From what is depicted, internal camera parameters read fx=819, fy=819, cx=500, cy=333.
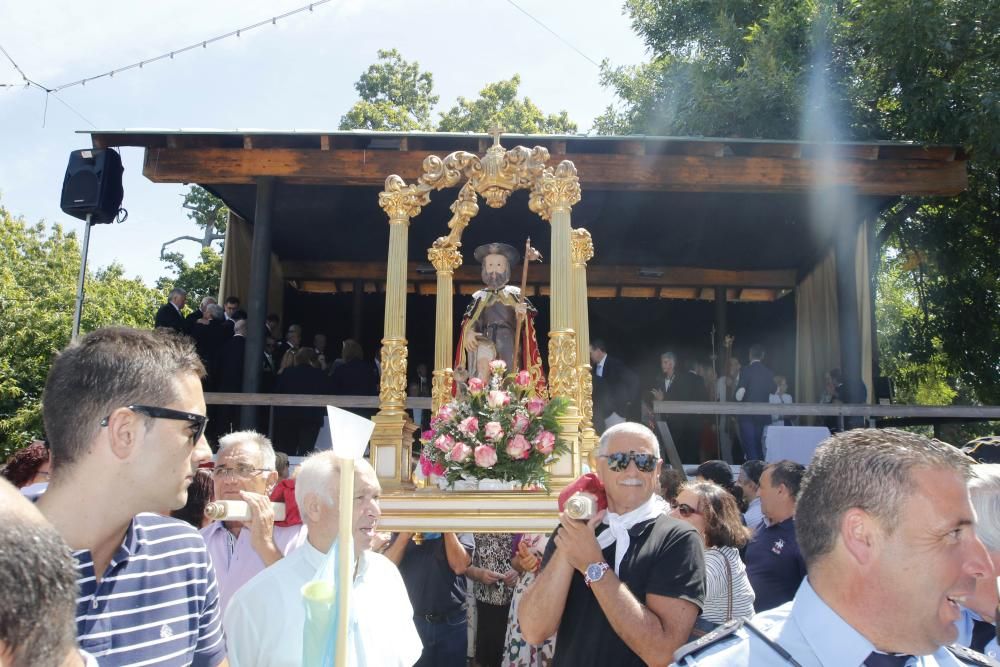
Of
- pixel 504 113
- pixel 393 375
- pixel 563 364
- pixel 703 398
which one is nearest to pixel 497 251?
pixel 563 364

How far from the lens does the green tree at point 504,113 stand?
94.0 ft

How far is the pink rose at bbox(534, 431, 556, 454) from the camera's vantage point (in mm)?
5496

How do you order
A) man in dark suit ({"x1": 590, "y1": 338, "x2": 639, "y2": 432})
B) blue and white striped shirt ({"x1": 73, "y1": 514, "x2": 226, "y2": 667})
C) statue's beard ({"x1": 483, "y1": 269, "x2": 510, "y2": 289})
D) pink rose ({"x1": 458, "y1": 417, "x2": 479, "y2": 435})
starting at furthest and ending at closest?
1. man in dark suit ({"x1": 590, "y1": 338, "x2": 639, "y2": 432})
2. statue's beard ({"x1": 483, "y1": 269, "x2": 510, "y2": 289})
3. pink rose ({"x1": 458, "y1": 417, "x2": 479, "y2": 435})
4. blue and white striped shirt ({"x1": 73, "y1": 514, "x2": 226, "y2": 667})

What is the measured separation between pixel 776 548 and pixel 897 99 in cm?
1105

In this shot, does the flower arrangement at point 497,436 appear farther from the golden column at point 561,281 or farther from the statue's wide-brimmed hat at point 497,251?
the statue's wide-brimmed hat at point 497,251

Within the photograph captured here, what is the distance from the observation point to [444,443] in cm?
554

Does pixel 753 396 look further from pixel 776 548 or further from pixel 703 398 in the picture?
pixel 776 548

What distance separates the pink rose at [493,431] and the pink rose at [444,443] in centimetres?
27

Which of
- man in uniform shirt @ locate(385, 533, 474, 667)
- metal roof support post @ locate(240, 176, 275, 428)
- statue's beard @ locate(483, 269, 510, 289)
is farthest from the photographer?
metal roof support post @ locate(240, 176, 275, 428)

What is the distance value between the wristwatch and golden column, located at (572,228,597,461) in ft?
10.2

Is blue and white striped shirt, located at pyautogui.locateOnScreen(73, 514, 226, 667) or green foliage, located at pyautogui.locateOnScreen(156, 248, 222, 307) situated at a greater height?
green foliage, located at pyautogui.locateOnScreen(156, 248, 222, 307)

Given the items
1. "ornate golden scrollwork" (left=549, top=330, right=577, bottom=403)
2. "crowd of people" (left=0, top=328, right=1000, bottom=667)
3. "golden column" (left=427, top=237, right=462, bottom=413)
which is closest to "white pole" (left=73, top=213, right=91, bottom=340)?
"golden column" (left=427, top=237, right=462, bottom=413)

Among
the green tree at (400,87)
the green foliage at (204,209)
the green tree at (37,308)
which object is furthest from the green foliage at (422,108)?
the green tree at (37,308)

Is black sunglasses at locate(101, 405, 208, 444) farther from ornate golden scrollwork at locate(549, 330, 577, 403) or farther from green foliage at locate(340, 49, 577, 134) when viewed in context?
green foliage at locate(340, 49, 577, 134)
